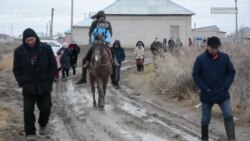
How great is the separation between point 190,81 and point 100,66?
3.62m

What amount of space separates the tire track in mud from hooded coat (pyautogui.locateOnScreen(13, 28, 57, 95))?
4.71 feet

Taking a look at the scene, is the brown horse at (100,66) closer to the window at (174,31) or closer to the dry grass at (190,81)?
the dry grass at (190,81)

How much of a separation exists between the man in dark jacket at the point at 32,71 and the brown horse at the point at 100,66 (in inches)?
194

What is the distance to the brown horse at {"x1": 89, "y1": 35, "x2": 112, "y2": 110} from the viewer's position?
15711mm

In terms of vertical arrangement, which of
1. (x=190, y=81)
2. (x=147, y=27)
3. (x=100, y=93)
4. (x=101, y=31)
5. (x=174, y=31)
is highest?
(x=147, y=27)

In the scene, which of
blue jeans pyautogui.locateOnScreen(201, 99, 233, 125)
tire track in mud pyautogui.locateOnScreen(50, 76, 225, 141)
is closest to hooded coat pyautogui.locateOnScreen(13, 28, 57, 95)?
tire track in mud pyautogui.locateOnScreen(50, 76, 225, 141)

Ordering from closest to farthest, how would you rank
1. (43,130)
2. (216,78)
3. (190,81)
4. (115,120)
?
(216,78) < (43,130) < (115,120) < (190,81)

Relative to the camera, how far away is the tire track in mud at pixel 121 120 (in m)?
11.4

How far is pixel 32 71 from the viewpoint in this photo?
10500mm

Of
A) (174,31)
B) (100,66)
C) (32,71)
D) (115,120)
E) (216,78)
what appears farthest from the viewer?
(174,31)

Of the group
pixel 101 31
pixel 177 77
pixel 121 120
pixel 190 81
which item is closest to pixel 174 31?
pixel 177 77

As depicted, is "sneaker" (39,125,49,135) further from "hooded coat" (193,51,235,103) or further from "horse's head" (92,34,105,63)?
"horse's head" (92,34,105,63)

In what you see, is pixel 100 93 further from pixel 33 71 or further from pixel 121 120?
pixel 33 71

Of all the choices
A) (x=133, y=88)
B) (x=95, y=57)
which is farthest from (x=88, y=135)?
(x=133, y=88)
